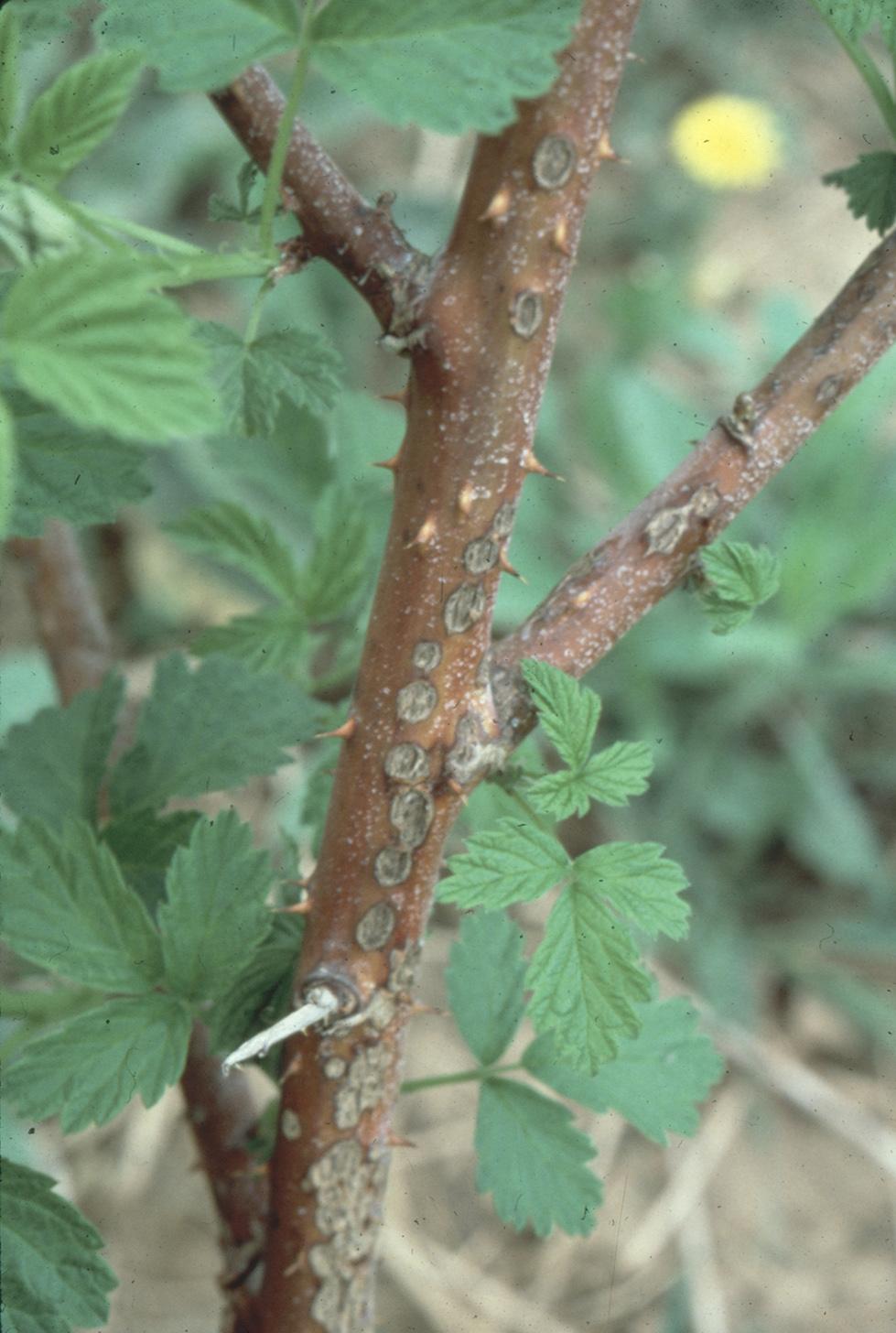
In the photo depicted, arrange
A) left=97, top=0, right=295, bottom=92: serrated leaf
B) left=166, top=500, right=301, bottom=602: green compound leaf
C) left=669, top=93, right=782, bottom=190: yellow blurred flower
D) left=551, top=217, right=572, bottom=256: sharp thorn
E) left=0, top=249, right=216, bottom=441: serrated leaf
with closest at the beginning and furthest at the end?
left=0, top=249, right=216, bottom=441: serrated leaf → left=97, top=0, right=295, bottom=92: serrated leaf → left=551, top=217, right=572, bottom=256: sharp thorn → left=166, top=500, right=301, bottom=602: green compound leaf → left=669, top=93, right=782, bottom=190: yellow blurred flower

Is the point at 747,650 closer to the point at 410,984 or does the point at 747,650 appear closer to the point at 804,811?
the point at 804,811

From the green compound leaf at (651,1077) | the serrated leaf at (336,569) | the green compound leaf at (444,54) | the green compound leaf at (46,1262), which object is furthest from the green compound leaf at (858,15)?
the green compound leaf at (46,1262)

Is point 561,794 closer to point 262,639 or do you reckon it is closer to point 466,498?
point 466,498

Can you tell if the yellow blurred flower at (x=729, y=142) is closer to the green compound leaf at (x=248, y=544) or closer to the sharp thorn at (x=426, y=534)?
the green compound leaf at (x=248, y=544)

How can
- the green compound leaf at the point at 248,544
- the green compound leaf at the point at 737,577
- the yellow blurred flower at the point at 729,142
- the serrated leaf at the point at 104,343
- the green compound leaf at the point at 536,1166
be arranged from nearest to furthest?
the serrated leaf at the point at 104,343 < the green compound leaf at the point at 737,577 < the green compound leaf at the point at 536,1166 < the green compound leaf at the point at 248,544 < the yellow blurred flower at the point at 729,142

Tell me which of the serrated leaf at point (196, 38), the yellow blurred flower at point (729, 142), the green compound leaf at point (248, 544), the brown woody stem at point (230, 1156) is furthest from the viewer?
the yellow blurred flower at point (729, 142)

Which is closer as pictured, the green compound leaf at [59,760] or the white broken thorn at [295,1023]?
the white broken thorn at [295,1023]

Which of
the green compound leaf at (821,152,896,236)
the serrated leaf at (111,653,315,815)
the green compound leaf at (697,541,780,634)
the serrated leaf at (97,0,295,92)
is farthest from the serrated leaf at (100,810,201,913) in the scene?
the green compound leaf at (821,152,896,236)

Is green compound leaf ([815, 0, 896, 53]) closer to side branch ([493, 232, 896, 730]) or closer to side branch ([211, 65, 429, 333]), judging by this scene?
side branch ([493, 232, 896, 730])
